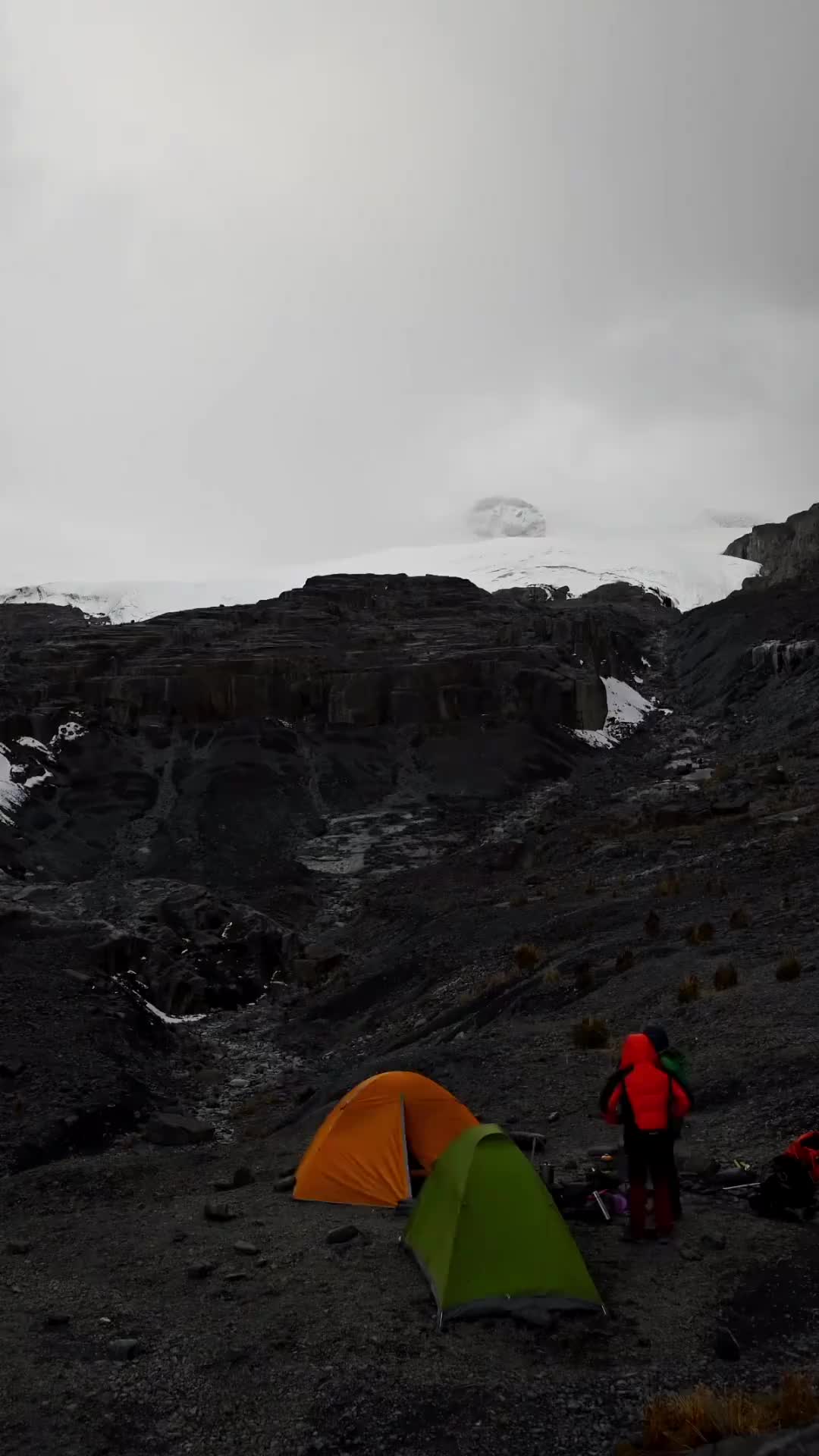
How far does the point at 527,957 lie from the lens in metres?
22.0

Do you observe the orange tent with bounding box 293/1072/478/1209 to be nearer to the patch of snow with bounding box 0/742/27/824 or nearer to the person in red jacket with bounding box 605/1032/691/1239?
the person in red jacket with bounding box 605/1032/691/1239

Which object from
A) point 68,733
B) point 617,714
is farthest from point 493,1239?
point 617,714

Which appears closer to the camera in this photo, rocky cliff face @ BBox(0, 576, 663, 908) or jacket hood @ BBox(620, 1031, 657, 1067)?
jacket hood @ BBox(620, 1031, 657, 1067)

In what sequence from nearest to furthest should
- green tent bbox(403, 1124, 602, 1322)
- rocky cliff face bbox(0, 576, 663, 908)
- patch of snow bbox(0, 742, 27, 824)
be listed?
1. green tent bbox(403, 1124, 602, 1322)
2. patch of snow bbox(0, 742, 27, 824)
3. rocky cliff face bbox(0, 576, 663, 908)

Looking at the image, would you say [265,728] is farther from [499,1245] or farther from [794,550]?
[794,550]

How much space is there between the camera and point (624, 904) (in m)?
24.2

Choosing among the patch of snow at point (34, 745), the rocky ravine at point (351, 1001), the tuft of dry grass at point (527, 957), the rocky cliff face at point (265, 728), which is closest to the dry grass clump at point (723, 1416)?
the rocky ravine at point (351, 1001)

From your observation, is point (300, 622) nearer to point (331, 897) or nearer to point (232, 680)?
point (232, 680)

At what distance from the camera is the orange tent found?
38.4 feet

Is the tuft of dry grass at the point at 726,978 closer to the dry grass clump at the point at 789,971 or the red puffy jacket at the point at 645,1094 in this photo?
the dry grass clump at the point at 789,971

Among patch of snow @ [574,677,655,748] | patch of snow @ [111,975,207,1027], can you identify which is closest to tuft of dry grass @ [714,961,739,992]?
patch of snow @ [111,975,207,1027]

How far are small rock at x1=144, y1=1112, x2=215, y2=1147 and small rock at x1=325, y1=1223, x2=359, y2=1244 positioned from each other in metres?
7.09

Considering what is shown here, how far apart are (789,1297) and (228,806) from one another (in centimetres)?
4128

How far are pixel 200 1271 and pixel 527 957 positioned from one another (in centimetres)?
1285
